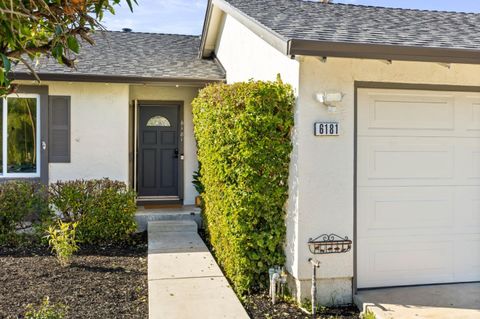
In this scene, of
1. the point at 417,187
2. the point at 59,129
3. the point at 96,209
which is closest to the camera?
the point at 417,187

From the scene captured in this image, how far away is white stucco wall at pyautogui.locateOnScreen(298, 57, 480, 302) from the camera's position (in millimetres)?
5059

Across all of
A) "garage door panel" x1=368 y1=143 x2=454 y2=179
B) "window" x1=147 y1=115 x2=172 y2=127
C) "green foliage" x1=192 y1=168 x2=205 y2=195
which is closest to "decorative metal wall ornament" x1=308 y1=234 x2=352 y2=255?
"garage door panel" x1=368 y1=143 x2=454 y2=179

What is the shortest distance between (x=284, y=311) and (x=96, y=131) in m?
5.99

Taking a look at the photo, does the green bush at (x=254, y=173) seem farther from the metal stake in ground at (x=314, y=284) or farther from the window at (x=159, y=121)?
the window at (x=159, y=121)

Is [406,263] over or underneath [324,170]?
underneath

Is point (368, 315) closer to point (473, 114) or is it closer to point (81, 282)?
point (473, 114)

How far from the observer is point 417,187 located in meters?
5.56

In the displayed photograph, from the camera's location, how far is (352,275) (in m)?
5.22

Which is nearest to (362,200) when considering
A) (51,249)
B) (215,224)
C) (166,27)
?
(215,224)

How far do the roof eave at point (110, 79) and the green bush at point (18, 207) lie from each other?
2117mm

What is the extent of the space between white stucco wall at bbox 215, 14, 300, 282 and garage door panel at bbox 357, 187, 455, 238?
85cm

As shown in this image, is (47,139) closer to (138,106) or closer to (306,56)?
(138,106)

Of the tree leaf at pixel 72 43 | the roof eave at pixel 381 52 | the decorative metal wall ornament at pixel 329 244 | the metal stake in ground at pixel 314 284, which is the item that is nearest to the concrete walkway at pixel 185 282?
the metal stake in ground at pixel 314 284

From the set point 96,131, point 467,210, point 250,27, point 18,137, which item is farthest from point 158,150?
point 467,210
